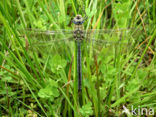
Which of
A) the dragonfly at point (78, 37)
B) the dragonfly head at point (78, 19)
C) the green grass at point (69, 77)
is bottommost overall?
the green grass at point (69, 77)

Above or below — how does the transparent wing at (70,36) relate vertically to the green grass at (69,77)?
above

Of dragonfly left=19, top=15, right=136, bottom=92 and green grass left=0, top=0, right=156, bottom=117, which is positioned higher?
dragonfly left=19, top=15, right=136, bottom=92

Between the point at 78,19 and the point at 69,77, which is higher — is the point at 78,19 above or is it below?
above

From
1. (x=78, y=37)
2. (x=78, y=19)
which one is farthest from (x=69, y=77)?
(x=78, y=19)

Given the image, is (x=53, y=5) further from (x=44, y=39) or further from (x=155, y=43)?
(x=155, y=43)

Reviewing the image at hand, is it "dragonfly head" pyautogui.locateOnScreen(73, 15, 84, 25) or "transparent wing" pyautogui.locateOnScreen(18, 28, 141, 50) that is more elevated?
"dragonfly head" pyautogui.locateOnScreen(73, 15, 84, 25)

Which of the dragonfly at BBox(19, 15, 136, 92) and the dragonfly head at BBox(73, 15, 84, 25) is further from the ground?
the dragonfly head at BBox(73, 15, 84, 25)

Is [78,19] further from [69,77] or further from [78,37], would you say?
[69,77]

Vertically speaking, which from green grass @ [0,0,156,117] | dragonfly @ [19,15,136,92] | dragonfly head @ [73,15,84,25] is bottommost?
green grass @ [0,0,156,117]
